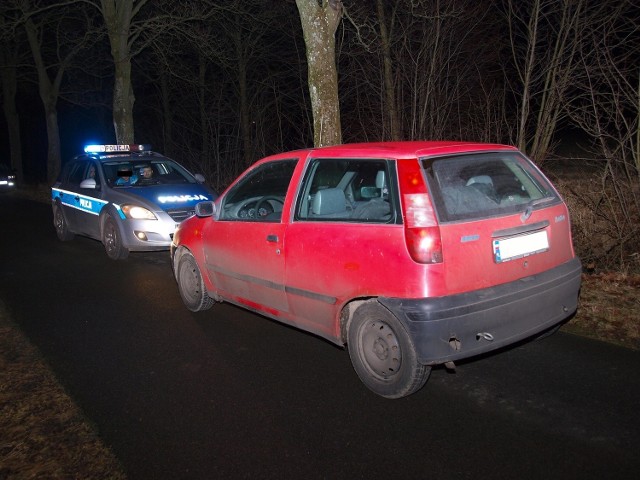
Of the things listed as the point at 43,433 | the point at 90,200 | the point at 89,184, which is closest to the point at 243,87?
the point at 90,200

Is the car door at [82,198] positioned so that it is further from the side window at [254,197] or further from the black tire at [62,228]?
the side window at [254,197]

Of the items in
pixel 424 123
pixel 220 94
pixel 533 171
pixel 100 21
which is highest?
pixel 100 21

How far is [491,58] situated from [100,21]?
1688 centimetres

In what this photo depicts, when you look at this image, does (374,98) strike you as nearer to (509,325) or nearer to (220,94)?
(220,94)

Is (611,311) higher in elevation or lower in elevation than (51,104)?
lower

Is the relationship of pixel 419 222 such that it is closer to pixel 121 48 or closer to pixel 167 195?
pixel 167 195

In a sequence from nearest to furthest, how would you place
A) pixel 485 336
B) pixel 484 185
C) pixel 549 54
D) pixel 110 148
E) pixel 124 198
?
pixel 485 336, pixel 484 185, pixel 124 198, pixel 110 148, pixel 549 54

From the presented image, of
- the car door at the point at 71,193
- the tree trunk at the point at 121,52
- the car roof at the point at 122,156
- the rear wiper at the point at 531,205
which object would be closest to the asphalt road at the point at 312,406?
the rear wiper at the point at 531,205

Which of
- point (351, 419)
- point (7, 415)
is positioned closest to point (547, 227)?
point (351, 419)

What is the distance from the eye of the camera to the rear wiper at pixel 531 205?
12.9ft

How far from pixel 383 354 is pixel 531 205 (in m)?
1.46

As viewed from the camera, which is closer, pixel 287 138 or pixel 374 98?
pixel 374 98

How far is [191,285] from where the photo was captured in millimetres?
6137

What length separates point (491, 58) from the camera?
14680mm
